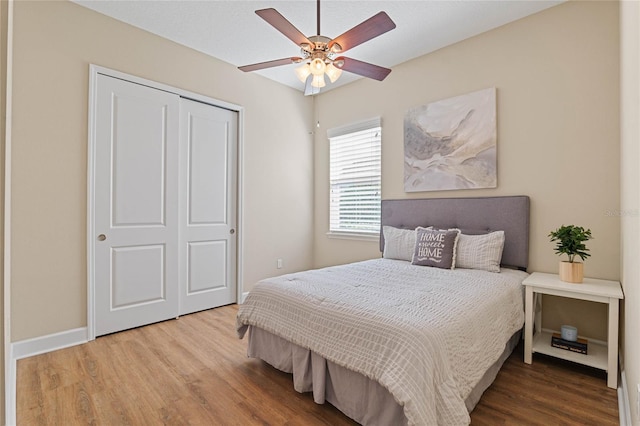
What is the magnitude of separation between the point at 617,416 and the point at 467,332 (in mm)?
992

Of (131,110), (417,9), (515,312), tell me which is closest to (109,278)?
(131,110)

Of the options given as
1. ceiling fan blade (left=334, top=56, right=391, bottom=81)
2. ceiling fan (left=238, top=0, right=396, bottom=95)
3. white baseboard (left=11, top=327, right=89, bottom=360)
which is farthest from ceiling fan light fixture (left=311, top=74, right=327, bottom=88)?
white baseboard (left=11, top=327, right=89, bottom=360)

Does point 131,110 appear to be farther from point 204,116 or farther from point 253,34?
point 253,34

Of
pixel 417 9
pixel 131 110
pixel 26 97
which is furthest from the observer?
pixel 131 110

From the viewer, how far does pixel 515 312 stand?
223 centimetres

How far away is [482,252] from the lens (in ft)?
8.90

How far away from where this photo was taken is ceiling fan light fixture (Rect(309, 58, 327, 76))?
2.11 metres

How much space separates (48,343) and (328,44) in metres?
3.14

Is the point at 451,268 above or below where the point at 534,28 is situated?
below

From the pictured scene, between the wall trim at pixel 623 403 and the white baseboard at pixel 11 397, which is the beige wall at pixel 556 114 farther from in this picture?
the white baseboard at pixel 11 397

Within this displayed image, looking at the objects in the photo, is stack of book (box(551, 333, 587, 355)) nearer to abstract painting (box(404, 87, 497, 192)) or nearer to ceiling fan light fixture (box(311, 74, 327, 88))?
abstract painting (box(404, 87, 497, 192))

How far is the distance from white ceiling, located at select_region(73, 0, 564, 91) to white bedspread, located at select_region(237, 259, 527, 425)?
224 cm

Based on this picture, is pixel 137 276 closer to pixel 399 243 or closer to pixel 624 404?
pixel 399 243

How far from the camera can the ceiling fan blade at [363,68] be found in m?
2.21
